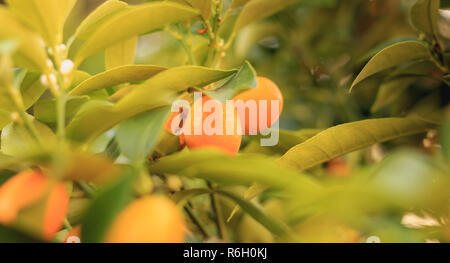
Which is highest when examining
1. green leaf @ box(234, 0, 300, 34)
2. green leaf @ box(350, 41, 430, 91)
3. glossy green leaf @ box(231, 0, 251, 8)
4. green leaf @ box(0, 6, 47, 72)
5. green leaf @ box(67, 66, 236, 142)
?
glossy green leaf @ box(231, 0, 251, 8)

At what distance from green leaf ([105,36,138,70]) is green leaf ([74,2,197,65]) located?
0.47ft

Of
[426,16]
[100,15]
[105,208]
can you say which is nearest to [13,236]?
[105,208]

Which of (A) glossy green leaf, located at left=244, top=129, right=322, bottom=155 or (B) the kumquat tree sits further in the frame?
(A) glossy green leaf, located at left=244, top=129, right=322, bottom=155

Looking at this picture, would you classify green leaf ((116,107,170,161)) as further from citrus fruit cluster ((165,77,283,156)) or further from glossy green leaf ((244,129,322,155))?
glossy green leaf ((244,129,322,155))

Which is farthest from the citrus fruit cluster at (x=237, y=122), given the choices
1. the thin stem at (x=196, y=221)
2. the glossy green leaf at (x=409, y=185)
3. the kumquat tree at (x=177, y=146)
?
the glossy green leaf at (x=409, y=185)

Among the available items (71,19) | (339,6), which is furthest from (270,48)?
(71,19)

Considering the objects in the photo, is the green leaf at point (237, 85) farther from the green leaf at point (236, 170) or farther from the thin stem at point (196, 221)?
the thin stem at point (196, 221)

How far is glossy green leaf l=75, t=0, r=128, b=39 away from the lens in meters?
0.60

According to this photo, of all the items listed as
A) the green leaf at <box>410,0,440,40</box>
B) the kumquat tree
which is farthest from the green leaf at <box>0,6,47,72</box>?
the green leaf at <box>410,0,440,40</box>

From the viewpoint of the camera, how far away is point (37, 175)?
0.44 meters

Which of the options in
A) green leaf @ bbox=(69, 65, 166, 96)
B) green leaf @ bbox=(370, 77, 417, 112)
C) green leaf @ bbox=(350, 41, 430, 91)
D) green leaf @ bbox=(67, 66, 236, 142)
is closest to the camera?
green leaf @ bbox=(67, 66, 236, 142)

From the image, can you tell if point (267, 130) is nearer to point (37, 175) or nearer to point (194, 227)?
point (194, 227)

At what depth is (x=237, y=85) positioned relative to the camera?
490mm

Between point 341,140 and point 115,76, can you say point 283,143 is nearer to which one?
point 341,140
